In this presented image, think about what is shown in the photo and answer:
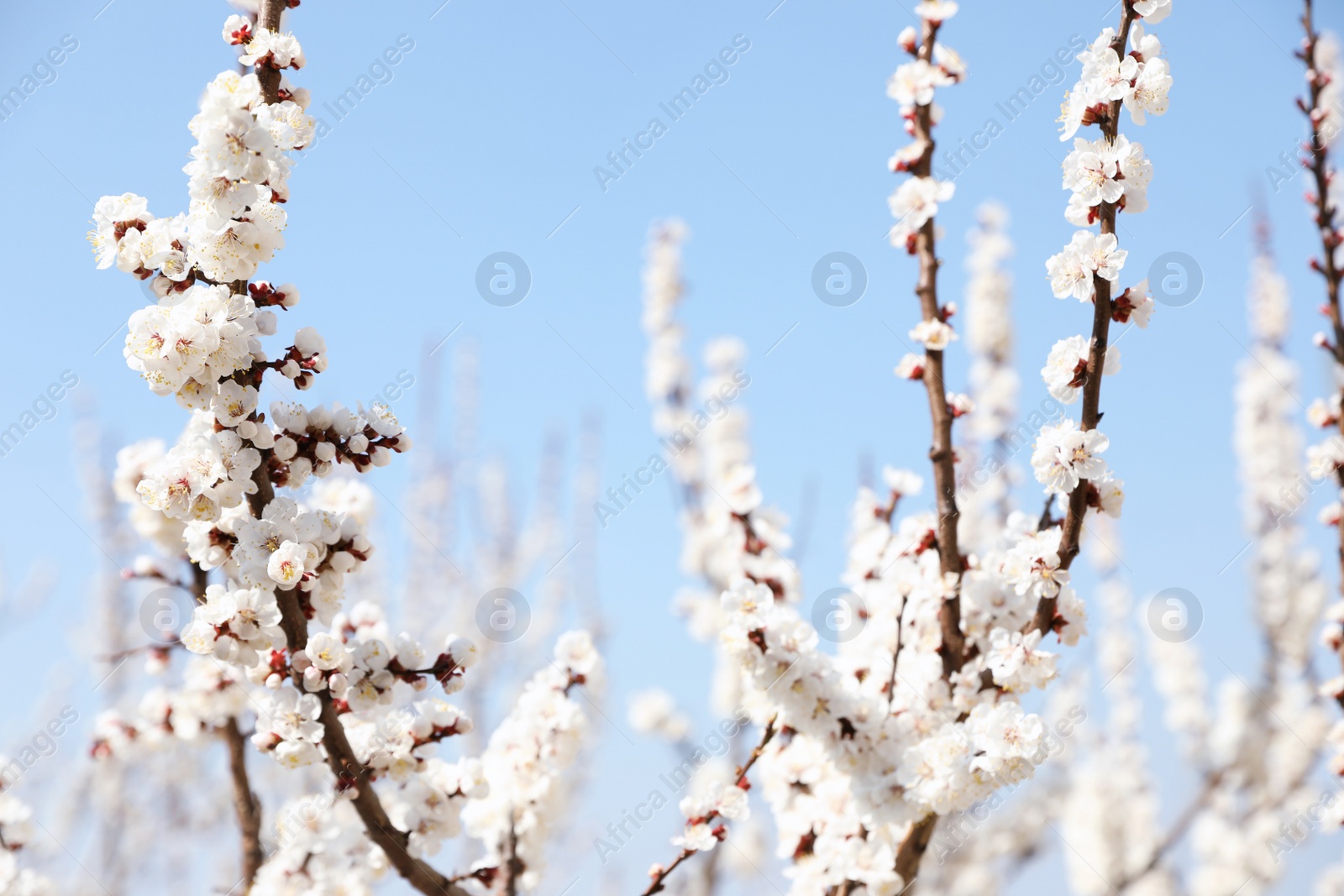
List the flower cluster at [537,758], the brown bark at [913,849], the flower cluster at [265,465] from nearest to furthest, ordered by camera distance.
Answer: the flower cluster at [265,465]
the brown bark at [913,849]
the flower cluster at [537,758]

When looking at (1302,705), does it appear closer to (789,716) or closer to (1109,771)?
(1109,771)

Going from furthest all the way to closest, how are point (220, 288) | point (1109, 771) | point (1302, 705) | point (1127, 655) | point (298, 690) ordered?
1. point (1127, 655)
2. point (1109, 771)
3. point (1302, 705)
4. point (298, 690)
5. point (220, 288)

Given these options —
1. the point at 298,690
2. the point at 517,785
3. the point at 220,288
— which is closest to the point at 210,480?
the point at 220,288

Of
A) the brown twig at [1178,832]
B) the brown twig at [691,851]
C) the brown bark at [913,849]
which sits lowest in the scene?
the brown twig at [1178,832]

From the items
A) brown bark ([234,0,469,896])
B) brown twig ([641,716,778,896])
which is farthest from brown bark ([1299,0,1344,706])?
brown bark ([234,0,469,896])

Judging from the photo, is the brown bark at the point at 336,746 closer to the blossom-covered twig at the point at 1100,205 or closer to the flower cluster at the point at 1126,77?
the blossom-covered twig at the point at 1100,205

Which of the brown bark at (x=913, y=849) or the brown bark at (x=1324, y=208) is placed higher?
the brown bark at (x=1324, y=208)

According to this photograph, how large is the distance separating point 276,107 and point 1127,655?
36.6ft

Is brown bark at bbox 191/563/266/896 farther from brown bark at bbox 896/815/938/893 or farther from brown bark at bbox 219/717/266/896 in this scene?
brown bark at bbox 896/815/938/893

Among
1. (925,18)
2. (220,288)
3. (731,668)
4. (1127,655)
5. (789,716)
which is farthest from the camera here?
(1127,655)

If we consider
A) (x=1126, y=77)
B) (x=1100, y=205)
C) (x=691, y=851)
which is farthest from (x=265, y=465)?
(x=1126, y=77)

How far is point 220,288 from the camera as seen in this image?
1.98 m

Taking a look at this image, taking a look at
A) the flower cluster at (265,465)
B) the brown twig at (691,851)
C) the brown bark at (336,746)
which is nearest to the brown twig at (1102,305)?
the brown twig at (691,851)

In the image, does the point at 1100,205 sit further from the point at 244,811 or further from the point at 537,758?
the point at 244,811
